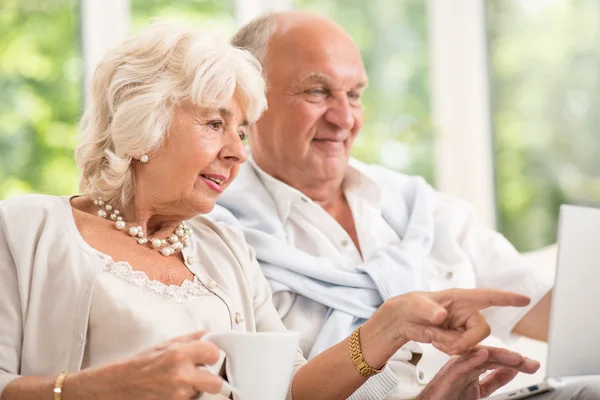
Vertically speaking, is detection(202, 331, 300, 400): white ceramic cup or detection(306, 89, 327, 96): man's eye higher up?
detection(306, 89, 327, 96): man's eye

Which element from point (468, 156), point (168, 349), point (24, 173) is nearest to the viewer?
point (168, 349)

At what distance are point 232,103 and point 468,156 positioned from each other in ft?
7.64

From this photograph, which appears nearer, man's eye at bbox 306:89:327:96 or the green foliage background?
man's eye at bbox 306:89:327:96

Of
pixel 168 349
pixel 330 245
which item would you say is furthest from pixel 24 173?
pixel 168 349

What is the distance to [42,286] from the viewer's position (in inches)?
57.8

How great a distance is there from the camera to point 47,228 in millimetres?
1501

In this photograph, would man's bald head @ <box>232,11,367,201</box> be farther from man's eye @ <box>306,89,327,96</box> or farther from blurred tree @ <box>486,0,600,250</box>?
blurred tree @ <box>486,0,600,250</box>

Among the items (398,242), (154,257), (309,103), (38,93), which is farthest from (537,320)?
(38,93)

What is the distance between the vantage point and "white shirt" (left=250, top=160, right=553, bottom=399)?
195cm

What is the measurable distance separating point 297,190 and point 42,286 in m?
0.84

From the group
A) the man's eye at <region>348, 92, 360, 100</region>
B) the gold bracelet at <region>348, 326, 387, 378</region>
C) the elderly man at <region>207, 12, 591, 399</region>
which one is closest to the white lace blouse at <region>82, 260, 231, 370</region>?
the gold bracelet at <region>348, 326, 387, 378</region>

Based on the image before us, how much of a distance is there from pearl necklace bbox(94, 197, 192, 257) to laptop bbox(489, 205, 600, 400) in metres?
0.67

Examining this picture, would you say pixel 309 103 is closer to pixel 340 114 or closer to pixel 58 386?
pixel 340 114

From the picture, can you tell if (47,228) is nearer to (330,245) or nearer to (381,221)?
(330,245)
